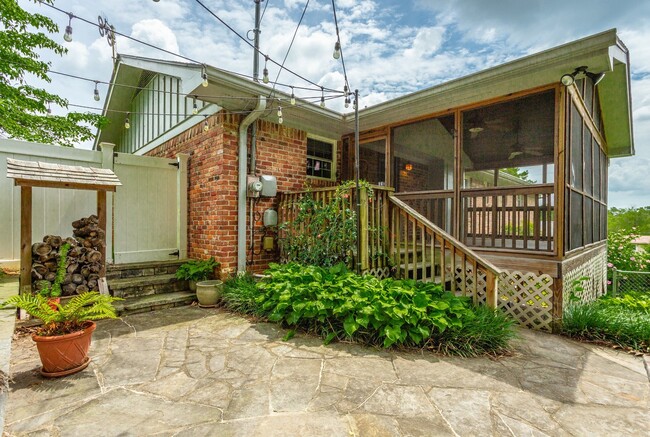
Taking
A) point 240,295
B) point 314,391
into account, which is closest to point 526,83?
point 314,391

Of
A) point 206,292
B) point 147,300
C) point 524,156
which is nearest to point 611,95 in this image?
point 524,156

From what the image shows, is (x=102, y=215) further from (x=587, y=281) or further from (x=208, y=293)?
(x=587, y=281)

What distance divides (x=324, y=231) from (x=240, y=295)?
1403 mm

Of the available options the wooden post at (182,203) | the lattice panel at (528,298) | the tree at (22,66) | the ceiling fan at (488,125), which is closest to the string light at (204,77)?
the wooden post at (182,203)

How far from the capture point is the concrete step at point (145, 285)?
416 centimetres

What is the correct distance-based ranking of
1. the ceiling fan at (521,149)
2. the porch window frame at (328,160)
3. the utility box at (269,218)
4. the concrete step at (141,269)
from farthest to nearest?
the porch window frame at (328,160) → the ceiling fan at (521,149) → the utility box at (269,218) → the concrete step at (141,269)

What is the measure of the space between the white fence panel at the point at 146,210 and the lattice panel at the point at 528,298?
504 centimetres

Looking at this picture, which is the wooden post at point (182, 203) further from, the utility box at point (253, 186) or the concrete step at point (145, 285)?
the utility box at point (253, 186)

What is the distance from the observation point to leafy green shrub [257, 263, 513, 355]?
2.93 meters

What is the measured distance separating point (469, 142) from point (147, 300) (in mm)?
6321

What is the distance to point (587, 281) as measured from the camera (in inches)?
210

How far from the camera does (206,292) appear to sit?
4242mm

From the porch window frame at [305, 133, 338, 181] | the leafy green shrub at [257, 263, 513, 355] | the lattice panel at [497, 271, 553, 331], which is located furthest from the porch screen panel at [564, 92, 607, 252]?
the porch window frame at [305, 133, 338, 181]

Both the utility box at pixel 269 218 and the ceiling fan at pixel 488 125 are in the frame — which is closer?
the utility box at pixel 269 218
